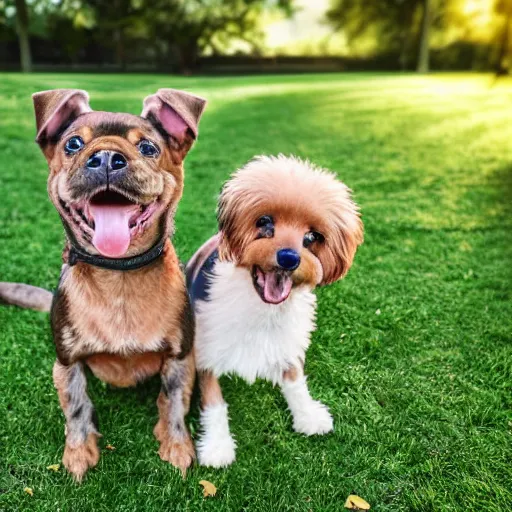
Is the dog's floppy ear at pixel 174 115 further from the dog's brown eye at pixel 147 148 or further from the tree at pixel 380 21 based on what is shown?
the tree at pixel 380 21

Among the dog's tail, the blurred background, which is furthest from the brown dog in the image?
the blurred background

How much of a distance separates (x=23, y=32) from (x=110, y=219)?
91.5 ft

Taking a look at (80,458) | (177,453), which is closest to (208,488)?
(177,453)

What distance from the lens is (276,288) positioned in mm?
2246

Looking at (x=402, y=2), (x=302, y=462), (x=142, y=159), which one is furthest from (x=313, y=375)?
(x=402, y=2)

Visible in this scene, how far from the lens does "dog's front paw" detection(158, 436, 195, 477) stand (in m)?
2.46

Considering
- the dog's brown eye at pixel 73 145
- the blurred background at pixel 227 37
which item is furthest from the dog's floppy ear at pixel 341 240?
the blurred background at pixel 227 37

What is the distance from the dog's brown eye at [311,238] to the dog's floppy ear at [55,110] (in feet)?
3.18

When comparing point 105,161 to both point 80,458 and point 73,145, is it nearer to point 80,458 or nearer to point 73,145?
point 73,145

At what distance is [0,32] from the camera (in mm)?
26469

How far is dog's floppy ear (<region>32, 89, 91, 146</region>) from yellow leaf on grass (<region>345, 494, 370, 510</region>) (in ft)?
6.07

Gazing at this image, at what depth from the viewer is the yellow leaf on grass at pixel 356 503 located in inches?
90.4

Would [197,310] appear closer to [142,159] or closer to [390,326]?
[142,159]

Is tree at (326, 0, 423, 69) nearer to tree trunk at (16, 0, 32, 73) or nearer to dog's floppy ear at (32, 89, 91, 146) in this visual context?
tree trunk at (16, 0, 32, 73)
